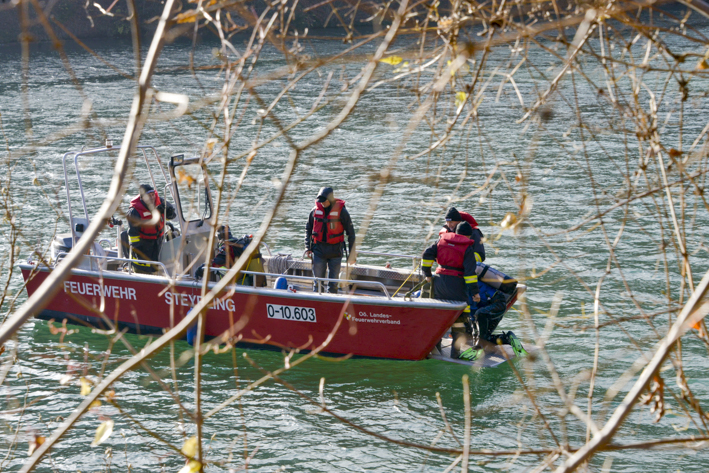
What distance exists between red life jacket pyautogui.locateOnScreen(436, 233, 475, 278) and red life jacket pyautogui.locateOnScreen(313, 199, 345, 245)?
1.39 metres

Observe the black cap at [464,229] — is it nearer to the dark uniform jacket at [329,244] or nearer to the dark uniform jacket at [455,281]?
the dark uniform jacket at [455,281]

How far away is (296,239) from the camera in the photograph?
1411 centimetres

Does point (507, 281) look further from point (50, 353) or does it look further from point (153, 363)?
point (50, 353)

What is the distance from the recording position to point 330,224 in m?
9.52

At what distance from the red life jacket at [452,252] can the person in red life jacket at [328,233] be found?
1177 millimetres

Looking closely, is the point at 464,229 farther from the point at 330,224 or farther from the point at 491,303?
the point at 330,224

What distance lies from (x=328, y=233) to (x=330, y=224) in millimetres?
119

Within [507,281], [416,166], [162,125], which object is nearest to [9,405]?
[507,281]

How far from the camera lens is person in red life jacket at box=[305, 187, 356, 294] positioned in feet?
31.1

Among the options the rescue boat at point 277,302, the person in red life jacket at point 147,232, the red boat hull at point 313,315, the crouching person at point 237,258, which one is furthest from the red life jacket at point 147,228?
the crouching person at point 237,258

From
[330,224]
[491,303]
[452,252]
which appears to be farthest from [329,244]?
[491,303]

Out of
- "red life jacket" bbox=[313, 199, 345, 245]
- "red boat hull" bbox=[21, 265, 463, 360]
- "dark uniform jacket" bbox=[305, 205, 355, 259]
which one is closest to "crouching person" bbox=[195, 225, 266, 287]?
"red boat hull" bbox=[21, 265, 463, 360]

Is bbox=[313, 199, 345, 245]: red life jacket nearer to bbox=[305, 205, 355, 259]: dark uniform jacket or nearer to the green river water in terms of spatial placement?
bbox=[305, 205, 355, 259]: dark uniform jacket

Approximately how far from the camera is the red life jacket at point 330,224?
373 inches
